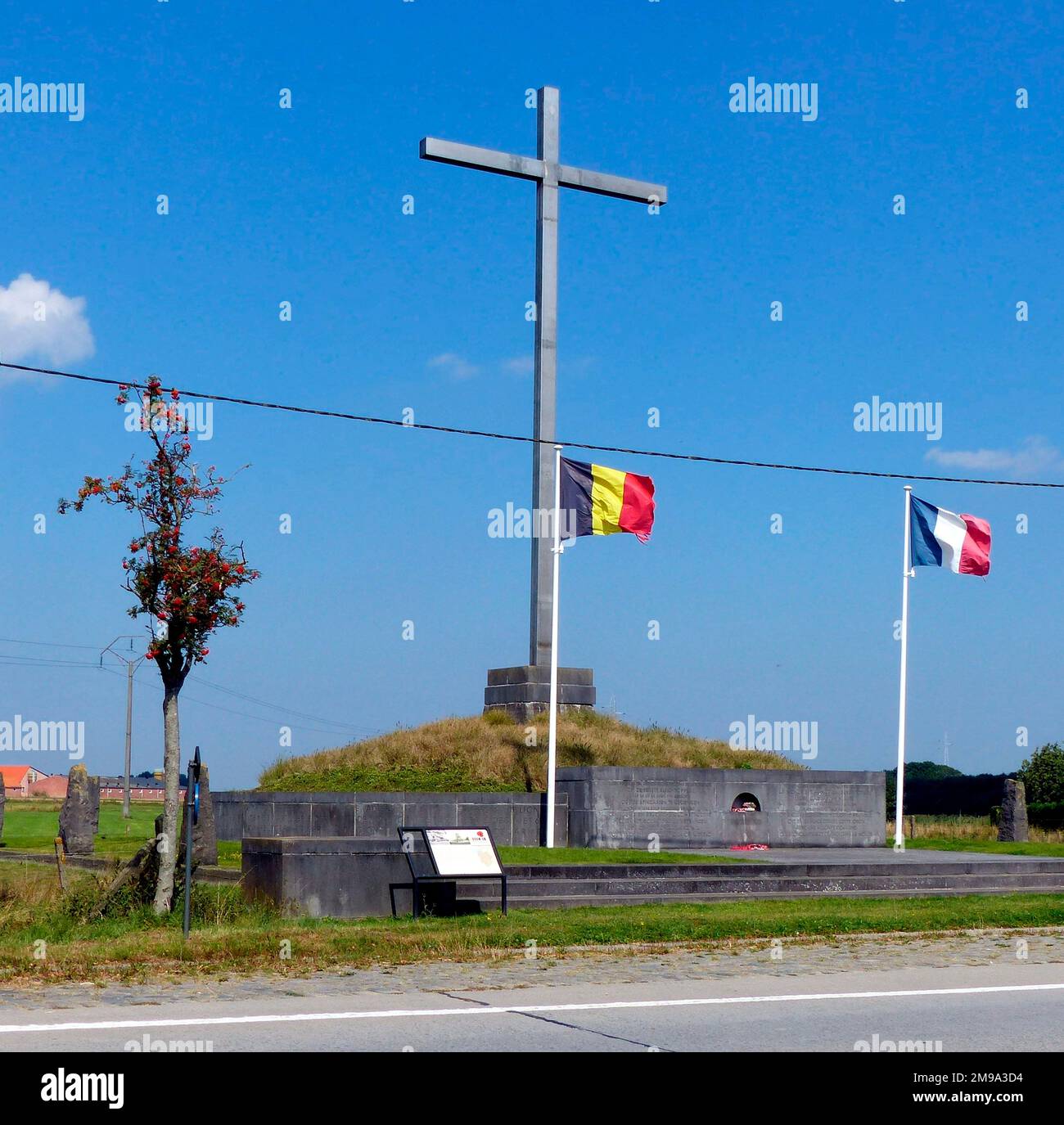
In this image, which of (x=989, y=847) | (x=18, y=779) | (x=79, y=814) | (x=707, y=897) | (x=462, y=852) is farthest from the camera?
(x=18, y=779)

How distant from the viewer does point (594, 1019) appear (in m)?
9.48

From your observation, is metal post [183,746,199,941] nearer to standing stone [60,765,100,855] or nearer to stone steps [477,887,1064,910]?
stone steps [477,887,1064,910]

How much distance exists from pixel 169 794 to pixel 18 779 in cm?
13720

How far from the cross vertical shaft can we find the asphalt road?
618 inches

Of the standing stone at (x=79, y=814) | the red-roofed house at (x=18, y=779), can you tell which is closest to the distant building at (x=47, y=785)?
the red-roofed house at (x=18, y=779)

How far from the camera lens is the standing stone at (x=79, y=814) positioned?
27547 millimetres

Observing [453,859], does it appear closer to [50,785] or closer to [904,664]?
[904,664]

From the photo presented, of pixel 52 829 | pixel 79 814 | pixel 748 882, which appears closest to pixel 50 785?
pixel 52 829

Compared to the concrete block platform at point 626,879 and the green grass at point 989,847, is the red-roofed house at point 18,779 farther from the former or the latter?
the concrete block platform at point 626,879

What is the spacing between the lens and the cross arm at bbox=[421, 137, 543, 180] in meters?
26.3
